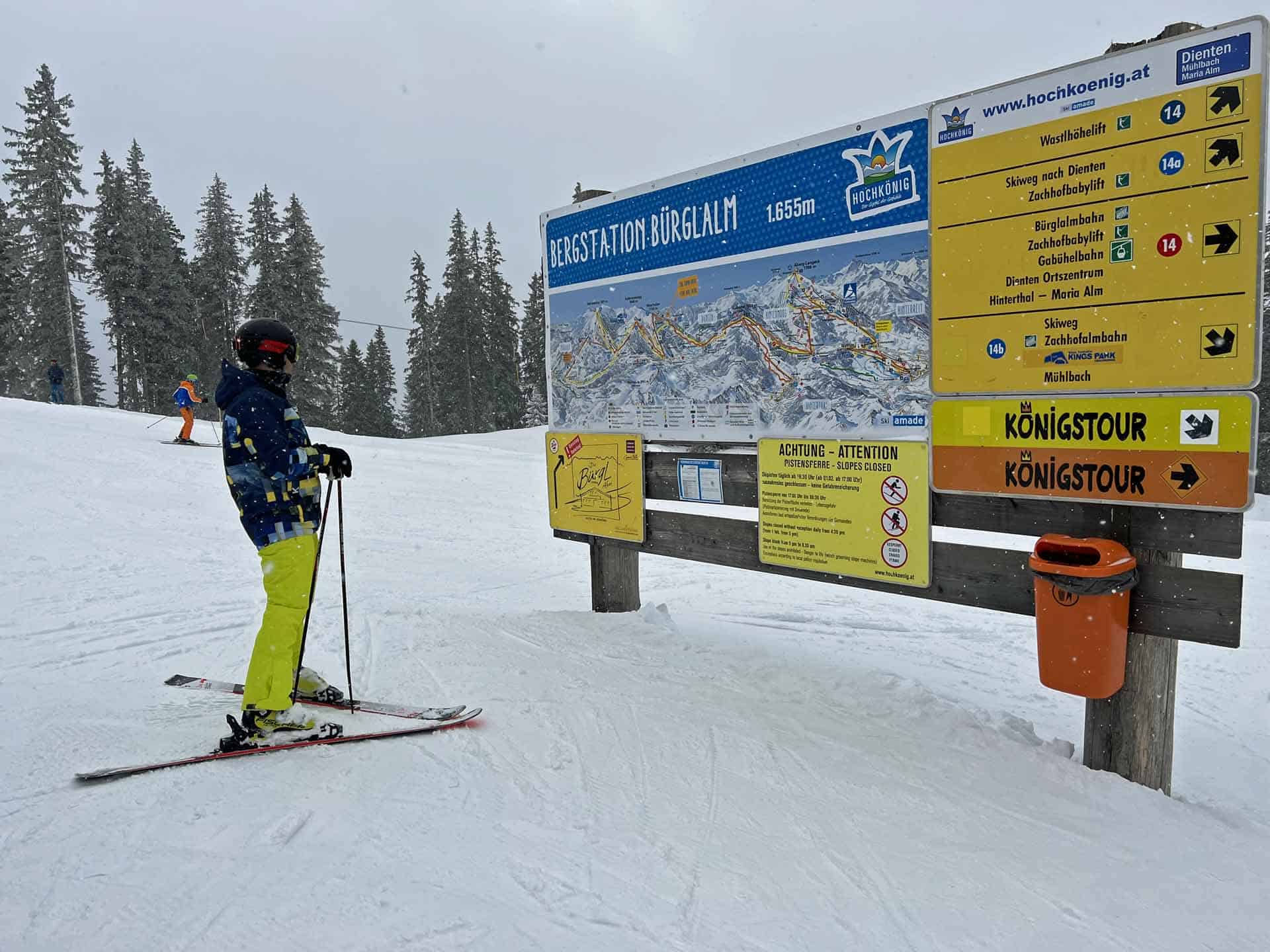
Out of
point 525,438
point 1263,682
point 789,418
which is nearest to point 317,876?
point 789,418

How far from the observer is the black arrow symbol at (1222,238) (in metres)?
3.29

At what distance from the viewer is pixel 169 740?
402cm

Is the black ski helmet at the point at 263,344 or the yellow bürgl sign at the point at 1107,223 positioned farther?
the black ski helmet at the point at 263,344

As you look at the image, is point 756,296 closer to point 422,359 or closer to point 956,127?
point 956,127

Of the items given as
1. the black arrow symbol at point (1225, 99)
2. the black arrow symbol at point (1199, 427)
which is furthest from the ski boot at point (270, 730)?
the black arrow symbol at point (1225, 99)

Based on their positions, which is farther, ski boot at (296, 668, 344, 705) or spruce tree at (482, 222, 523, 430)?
spruce tree at (482, 222, 523, 430)

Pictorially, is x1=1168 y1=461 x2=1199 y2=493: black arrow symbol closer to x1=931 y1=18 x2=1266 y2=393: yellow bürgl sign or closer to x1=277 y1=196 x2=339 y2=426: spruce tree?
x1=931 y1=18 x2=1266 y2=393: yellow bürgl sign

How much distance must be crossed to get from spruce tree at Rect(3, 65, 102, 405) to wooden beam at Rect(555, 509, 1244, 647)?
130ft

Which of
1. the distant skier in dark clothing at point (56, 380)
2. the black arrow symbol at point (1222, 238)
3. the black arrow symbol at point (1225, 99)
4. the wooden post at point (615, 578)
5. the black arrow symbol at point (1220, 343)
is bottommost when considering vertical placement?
the wooden post at point (615, 578)

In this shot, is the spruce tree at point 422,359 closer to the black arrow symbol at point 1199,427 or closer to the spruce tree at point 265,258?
the spruce tree at point 265,258

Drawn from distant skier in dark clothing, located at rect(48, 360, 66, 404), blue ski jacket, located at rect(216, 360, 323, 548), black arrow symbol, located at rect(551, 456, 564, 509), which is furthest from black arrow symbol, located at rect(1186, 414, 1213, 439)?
distant skier in dark clothing, located at rect(48, 360, 66, 404)

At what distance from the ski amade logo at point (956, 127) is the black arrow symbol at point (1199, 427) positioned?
1.81 metres

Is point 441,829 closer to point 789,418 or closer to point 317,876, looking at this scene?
point 317,876

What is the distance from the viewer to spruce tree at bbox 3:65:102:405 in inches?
1446
